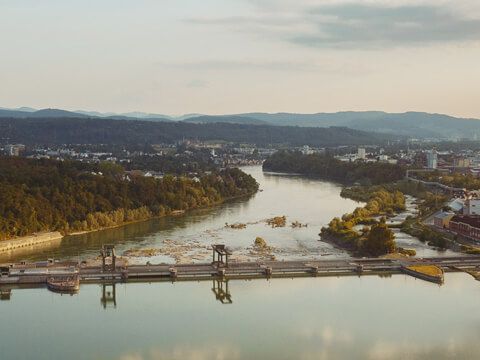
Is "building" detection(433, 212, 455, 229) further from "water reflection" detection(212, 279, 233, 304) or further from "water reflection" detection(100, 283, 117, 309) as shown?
"water reflection" detection(100, 283, 117, 309)

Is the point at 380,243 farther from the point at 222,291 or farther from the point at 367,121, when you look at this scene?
the point at 367,121

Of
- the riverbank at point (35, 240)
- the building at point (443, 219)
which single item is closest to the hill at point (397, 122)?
the building at point (443, 219)

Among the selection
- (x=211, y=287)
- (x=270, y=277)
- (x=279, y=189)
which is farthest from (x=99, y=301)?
(x=279, y=189)

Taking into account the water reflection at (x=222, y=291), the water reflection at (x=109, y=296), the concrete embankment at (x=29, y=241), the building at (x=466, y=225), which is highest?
the building at (x=466, y=225)

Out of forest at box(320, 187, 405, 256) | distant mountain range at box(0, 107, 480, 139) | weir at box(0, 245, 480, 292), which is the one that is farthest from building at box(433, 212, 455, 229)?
distant mountain range at box(0, 107, 480, 139)

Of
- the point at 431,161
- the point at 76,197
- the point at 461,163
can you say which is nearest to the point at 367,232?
the point at 76,197

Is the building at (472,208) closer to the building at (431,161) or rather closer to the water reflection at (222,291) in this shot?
the water reflection at (222,291)

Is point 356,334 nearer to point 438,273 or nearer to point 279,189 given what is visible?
point 438,273
